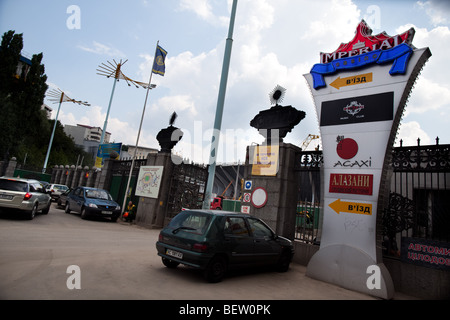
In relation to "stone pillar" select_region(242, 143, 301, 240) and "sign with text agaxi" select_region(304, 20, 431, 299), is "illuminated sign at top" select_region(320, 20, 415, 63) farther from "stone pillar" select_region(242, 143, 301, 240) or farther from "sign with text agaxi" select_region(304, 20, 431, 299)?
"stone pillar" select_region(242, 143, 301, 240)

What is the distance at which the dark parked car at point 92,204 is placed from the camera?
43.6 ft

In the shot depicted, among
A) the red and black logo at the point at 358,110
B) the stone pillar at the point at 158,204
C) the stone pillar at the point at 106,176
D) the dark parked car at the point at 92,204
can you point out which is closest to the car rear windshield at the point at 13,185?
the dark parked car at the point at 92,204

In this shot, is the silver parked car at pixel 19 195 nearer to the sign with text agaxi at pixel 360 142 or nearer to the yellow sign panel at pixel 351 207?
the sign with text agaxi at pixel 360 142

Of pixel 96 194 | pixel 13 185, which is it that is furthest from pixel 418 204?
pixel 96 194

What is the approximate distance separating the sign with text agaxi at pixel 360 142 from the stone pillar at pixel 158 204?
886 centimetres

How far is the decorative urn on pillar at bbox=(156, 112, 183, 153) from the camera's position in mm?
13945

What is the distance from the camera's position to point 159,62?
1797 centimetres

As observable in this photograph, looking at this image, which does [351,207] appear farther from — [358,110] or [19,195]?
[19,195]

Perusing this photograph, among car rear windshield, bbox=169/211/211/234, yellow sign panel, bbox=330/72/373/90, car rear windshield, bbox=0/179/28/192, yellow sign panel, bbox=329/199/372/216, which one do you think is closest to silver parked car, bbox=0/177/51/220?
car rear windshield, bbox=0/179/28/192

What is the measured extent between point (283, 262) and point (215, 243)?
8.36 ft

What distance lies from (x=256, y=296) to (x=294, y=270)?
2.89 meters

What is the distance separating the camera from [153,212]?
13555 mm
